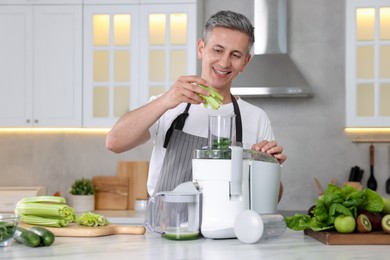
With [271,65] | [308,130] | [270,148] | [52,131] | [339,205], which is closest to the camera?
[339,205]

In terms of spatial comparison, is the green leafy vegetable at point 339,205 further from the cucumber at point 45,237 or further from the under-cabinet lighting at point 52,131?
the under-cabinet lighting at point 52,131

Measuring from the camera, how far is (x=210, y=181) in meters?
2.04

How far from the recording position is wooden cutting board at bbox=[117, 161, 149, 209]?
15.4 ft

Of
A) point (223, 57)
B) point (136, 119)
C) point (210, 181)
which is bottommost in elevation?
point (210, 181)

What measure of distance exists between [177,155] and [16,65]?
242 cm

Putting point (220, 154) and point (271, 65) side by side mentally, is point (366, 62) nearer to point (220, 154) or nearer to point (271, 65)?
point (271, 65)

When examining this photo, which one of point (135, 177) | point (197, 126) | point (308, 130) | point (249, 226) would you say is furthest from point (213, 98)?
point (308, 130)

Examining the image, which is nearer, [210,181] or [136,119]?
[210,181]

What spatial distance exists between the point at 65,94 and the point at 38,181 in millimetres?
822

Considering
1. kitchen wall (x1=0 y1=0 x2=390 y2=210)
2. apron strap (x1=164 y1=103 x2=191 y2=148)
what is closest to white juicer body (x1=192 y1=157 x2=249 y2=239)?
apron strap (x1=164 y1=103 x2=191 y2=148)

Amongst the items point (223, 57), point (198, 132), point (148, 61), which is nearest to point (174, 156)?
point (198, 132)

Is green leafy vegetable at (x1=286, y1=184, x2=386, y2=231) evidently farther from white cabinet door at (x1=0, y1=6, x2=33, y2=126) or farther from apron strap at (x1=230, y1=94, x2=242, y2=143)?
white cabinet door at (x1=0, y1=6, x2=33, y2=126)

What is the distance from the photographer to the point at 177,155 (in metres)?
2.63

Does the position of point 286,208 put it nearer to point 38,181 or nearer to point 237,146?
point 38,181
